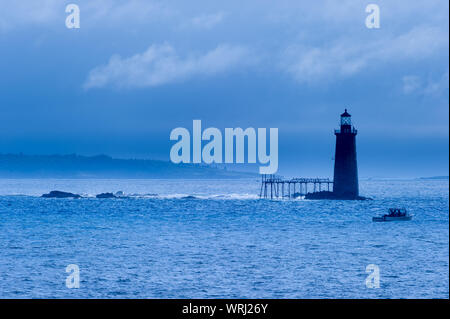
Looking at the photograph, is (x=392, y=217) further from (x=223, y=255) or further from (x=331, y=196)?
(x=223, y=255)

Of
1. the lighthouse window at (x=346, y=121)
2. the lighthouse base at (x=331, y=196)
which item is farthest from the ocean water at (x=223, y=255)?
the lighthouse window at (x=346, y=121)

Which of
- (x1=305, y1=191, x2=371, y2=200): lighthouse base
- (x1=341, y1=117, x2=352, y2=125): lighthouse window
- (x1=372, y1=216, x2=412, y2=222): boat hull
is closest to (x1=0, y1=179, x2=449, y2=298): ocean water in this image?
(x1=372, y1=216, x2=412, y2=222): boat hull

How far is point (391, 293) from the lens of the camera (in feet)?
91.1

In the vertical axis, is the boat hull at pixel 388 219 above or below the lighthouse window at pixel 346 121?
below

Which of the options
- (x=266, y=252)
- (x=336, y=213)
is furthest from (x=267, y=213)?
(x=266, y=252)

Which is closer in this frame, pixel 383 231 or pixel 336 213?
pixel 383 231

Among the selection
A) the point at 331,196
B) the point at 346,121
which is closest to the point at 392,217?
the point at 346,121

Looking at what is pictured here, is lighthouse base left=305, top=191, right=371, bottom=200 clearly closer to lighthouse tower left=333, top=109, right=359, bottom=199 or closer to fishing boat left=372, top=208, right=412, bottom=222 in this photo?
lighthouse tower left=333, top=109, right=359, bottom=199

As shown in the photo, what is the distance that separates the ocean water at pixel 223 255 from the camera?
28.7 meters

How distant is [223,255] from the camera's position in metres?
40.8

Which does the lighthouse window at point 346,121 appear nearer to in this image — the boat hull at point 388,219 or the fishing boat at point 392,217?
the fishing boat at point 392,217

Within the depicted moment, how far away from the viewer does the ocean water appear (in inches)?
1129

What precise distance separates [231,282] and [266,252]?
1278cm
